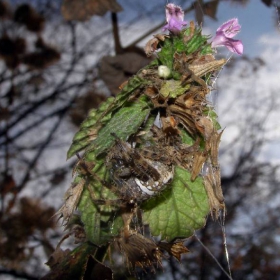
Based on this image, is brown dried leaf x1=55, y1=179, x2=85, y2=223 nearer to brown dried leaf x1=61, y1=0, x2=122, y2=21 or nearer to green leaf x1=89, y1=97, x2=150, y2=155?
green leaf x1=89, y1=97, x2=150, y2=155

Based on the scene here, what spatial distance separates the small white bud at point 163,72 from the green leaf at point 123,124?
23 mm

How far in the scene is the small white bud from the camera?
0.31 metres

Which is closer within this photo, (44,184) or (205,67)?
(205,67)

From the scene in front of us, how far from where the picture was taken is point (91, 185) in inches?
12.8

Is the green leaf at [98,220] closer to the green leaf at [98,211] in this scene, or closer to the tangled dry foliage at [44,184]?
the green leaf at [98,211]

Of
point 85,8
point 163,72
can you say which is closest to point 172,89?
point 163,72

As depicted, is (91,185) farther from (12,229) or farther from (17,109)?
(17,109)

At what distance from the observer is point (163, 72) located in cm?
31

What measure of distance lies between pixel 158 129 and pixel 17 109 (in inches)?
84.4

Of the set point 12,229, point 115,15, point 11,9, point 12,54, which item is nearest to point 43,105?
point 12,54

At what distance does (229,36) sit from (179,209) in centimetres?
13

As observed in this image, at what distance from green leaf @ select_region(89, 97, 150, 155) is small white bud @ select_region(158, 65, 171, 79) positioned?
0.08ft

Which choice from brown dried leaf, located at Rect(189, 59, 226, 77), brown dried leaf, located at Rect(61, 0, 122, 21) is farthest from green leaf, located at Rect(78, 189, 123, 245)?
brown dried leaf, located at Rect(61, 0, 122, 21)

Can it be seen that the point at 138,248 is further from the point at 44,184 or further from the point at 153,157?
the point at 44,184
